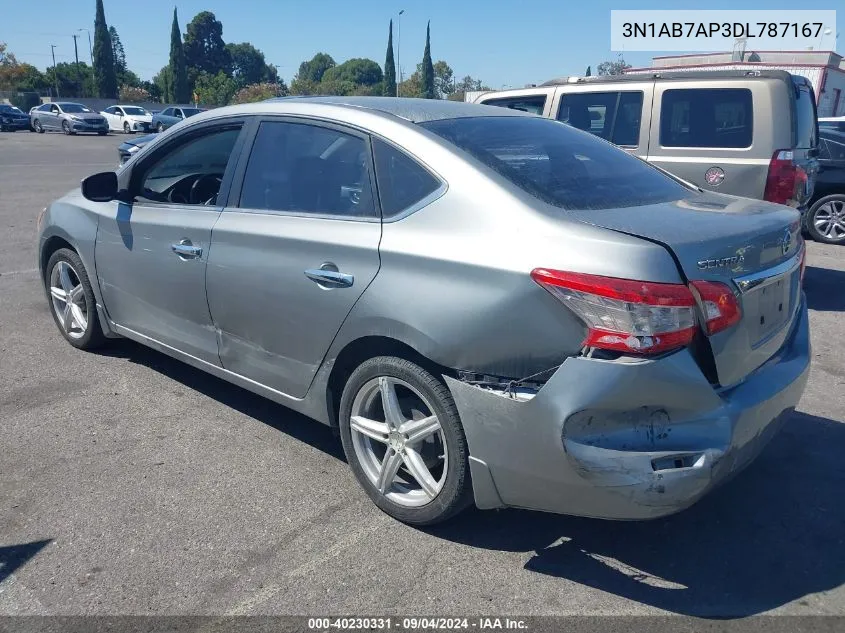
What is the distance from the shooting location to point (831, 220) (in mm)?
10312

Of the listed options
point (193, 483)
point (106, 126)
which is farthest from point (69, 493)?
point (106, 126)

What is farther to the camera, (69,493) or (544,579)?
(69,493)

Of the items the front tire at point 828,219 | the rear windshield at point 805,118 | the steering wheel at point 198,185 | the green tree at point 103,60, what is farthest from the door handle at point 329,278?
the green tree at point 103,60

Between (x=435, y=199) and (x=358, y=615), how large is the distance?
1.62 m

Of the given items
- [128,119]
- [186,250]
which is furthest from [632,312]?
[128,119]

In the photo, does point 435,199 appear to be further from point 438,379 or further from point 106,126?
point 106,126

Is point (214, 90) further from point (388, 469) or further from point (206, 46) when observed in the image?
point (388, 469)

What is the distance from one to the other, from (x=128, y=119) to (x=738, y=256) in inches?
1769

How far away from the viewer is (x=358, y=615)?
2.76m

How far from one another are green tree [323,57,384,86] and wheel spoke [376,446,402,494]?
308ft

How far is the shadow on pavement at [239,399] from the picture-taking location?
421cm

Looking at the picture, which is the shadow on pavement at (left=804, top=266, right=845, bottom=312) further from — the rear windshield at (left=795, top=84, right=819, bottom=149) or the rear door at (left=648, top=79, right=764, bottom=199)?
the rear windshield at (left=795, top=84, right=819, bottom=149)

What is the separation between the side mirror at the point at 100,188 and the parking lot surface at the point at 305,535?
121cm

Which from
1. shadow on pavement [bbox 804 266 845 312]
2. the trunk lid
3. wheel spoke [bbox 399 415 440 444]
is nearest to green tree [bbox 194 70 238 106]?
shadow on pavement [bbox 804 266 845 312]
